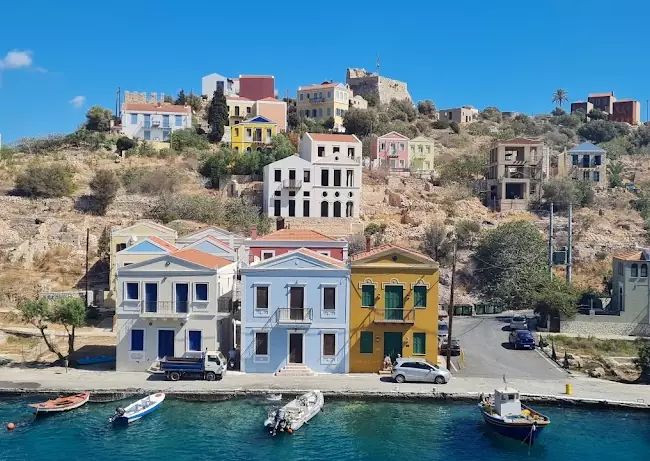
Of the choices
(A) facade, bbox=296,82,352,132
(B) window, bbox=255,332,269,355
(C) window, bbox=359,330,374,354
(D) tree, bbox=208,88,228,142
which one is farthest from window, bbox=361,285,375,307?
(A) facade, bbox=296,82,352,132

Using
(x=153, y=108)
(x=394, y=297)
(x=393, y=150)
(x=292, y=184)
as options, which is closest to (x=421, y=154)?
(x=393, y=150)

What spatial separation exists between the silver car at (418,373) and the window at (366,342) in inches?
82.9

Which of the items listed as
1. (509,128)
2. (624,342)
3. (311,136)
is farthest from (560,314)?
(509,128)

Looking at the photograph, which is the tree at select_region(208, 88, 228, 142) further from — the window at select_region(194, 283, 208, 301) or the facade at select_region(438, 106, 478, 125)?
the window at select_region(194, 283, 208, 301)

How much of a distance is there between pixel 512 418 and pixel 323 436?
7.14m

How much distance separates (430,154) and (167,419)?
61.5 m

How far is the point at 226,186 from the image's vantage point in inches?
2611

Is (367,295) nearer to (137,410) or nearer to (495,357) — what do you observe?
(495,357)

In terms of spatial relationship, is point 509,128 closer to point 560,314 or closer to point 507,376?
→ point 560,314

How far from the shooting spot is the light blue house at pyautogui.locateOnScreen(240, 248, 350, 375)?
104 feet

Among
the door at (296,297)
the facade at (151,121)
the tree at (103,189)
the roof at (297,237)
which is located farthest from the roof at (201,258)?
the facade at (151,121)

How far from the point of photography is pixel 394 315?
32.1m

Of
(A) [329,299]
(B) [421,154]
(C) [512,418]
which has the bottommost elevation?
(C) [512,418]

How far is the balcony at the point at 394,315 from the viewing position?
105ft
